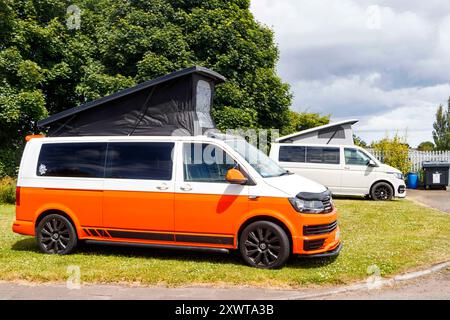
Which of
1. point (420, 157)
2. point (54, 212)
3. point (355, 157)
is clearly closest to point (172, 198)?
point (54, 212)

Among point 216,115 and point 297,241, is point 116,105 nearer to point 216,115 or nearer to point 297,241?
point 297,241

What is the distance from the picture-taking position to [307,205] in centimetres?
648

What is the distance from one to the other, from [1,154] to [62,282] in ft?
45.0

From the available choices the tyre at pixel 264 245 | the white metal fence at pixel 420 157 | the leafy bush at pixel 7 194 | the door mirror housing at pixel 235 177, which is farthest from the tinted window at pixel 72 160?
the white metal fence at pixel 420 157

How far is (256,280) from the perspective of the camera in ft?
19.5

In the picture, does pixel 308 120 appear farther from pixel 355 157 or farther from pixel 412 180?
pixel 355 157

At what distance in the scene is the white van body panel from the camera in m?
16.0

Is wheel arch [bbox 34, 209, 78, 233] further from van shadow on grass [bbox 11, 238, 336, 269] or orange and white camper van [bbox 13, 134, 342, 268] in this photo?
van shadow on grass [bbox 11, 238, 336, 269]

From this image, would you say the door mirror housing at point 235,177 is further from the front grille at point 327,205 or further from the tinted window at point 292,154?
the tinted window at point 292,154

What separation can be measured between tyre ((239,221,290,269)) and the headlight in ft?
1.33

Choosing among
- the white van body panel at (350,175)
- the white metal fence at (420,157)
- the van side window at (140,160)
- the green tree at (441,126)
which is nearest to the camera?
the van side window at (140,160)

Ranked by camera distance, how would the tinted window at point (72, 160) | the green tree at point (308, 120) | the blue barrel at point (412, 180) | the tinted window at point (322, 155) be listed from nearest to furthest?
1. the tinted window at point (72, 160)
2. the tinted window at point (322, 155)
3. the blue barrel at point (412, 180)
4. the green tree at point (308, 120)

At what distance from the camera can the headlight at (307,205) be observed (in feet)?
21.1

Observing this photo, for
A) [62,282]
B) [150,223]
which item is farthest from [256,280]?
[62,282]
